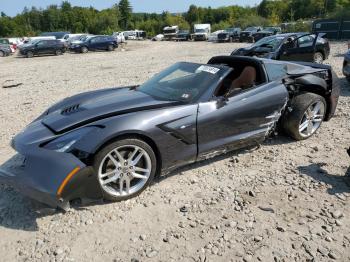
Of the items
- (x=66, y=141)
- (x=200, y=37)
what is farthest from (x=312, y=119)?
(x=200, y=37)

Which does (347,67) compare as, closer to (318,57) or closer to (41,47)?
(318,57)

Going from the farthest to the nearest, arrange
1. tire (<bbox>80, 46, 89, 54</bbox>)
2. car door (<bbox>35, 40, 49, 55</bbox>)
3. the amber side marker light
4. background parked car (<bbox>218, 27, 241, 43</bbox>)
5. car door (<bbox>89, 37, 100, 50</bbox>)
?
1. background parked car (<bbox>218, 27, 241, 43</bbox>)
2. car door (<bbox>89, 37, 100, 50</bbox>)
3. tire (<bbox>80, 46, 89, 54</bbox>)
4. car door (<bbox>35, 40, 49, 55</bbox>)
5. the amber side marker light

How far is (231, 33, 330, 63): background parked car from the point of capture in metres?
11.0

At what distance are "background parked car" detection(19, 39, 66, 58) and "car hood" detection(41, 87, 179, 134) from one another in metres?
23.4

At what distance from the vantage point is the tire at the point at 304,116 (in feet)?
15.9

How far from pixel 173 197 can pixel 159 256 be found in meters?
0.93

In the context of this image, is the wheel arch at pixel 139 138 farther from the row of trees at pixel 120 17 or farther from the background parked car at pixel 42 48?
the row of trees at pixel 120 17

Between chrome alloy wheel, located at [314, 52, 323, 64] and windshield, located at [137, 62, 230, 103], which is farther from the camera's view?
chrome alloy wheel, located at [314, 52, 323, 64]

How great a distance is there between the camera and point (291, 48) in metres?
11.1

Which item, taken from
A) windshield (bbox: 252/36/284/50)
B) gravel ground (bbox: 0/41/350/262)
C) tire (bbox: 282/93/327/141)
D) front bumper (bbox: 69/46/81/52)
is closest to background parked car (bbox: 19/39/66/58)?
front bumper (bbox: 69/46/81/52)

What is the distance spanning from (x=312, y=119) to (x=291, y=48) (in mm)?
6675

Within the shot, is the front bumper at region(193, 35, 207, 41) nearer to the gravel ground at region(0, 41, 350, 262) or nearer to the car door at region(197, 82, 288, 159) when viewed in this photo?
the car door at region(197, 82, 288, 159)

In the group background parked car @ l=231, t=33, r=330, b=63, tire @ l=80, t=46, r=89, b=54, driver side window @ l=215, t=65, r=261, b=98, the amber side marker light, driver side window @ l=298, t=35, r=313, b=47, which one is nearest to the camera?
the amber side marker light

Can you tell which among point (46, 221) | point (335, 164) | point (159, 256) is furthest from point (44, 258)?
point (335, 164)
